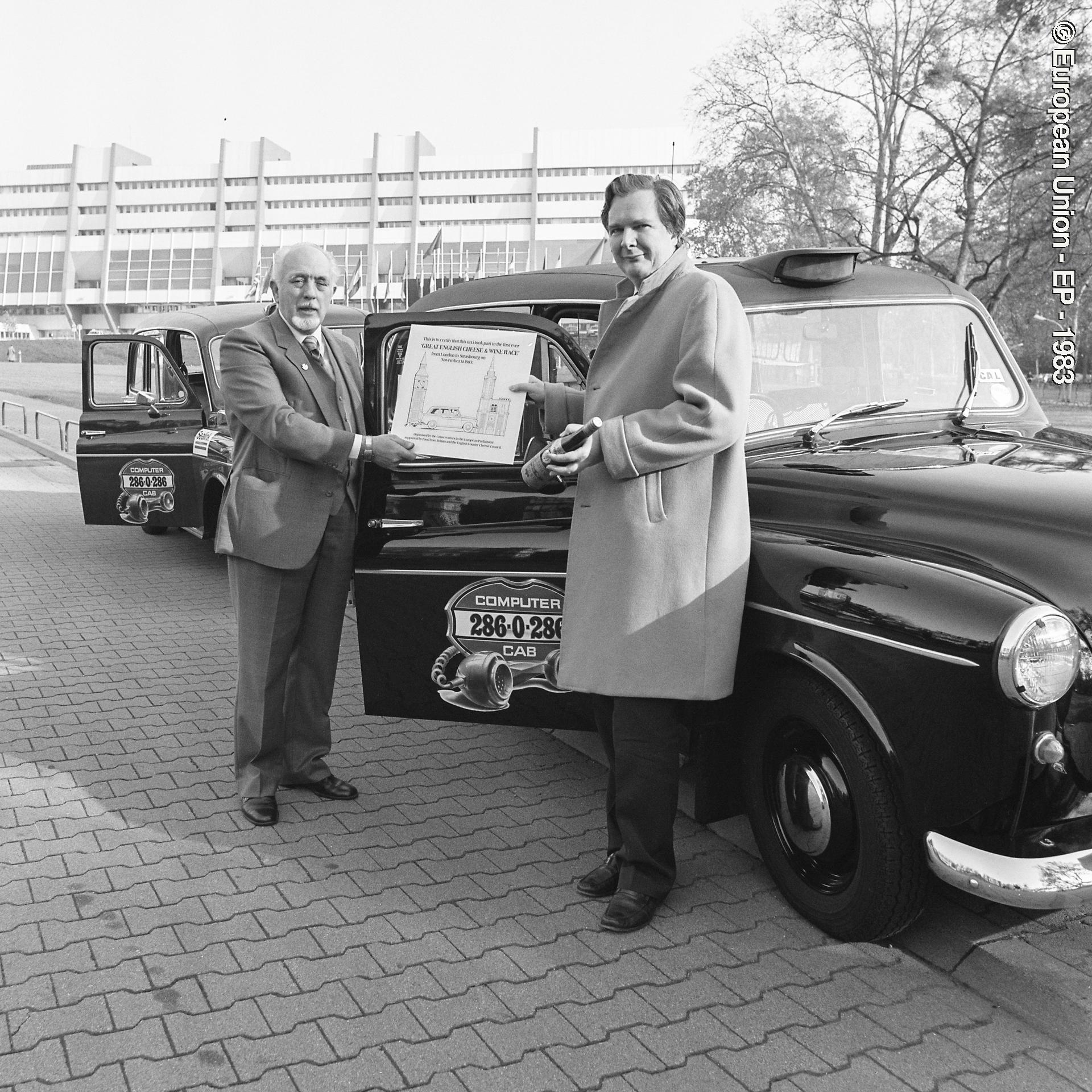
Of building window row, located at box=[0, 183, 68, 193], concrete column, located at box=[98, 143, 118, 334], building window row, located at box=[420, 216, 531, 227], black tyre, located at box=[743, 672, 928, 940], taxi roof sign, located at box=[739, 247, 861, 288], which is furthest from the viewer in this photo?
building window row, located at box=[0, 183, 68, 193]

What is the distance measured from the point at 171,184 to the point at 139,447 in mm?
106023

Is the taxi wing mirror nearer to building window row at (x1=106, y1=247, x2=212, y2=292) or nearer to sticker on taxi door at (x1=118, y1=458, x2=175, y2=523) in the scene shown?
sticker on taxi door at (x1=118, y1=458, x2=175, y2=523)

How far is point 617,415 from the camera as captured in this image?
3.37 m

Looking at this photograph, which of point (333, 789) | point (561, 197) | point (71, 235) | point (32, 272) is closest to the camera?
point (333, 789)

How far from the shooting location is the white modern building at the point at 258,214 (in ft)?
293

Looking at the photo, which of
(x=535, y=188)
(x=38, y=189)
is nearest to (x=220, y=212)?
(x=38, y=189)

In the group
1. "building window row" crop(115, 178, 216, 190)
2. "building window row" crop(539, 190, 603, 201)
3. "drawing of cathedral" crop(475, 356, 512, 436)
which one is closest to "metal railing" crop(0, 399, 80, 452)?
"drawing of cathedral" crop(475, 356, 512, 436)

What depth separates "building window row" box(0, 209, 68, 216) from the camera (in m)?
110

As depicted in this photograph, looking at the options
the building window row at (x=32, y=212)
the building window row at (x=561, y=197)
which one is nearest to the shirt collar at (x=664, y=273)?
the building window row at (x=561, y=197)

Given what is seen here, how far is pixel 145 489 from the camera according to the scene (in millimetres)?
9125

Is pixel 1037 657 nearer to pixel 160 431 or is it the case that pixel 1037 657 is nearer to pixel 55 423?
pixel 160 431

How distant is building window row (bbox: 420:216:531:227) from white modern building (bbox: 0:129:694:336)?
0.13m

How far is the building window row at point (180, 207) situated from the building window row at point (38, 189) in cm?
698

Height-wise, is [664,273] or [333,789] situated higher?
[664,273]
